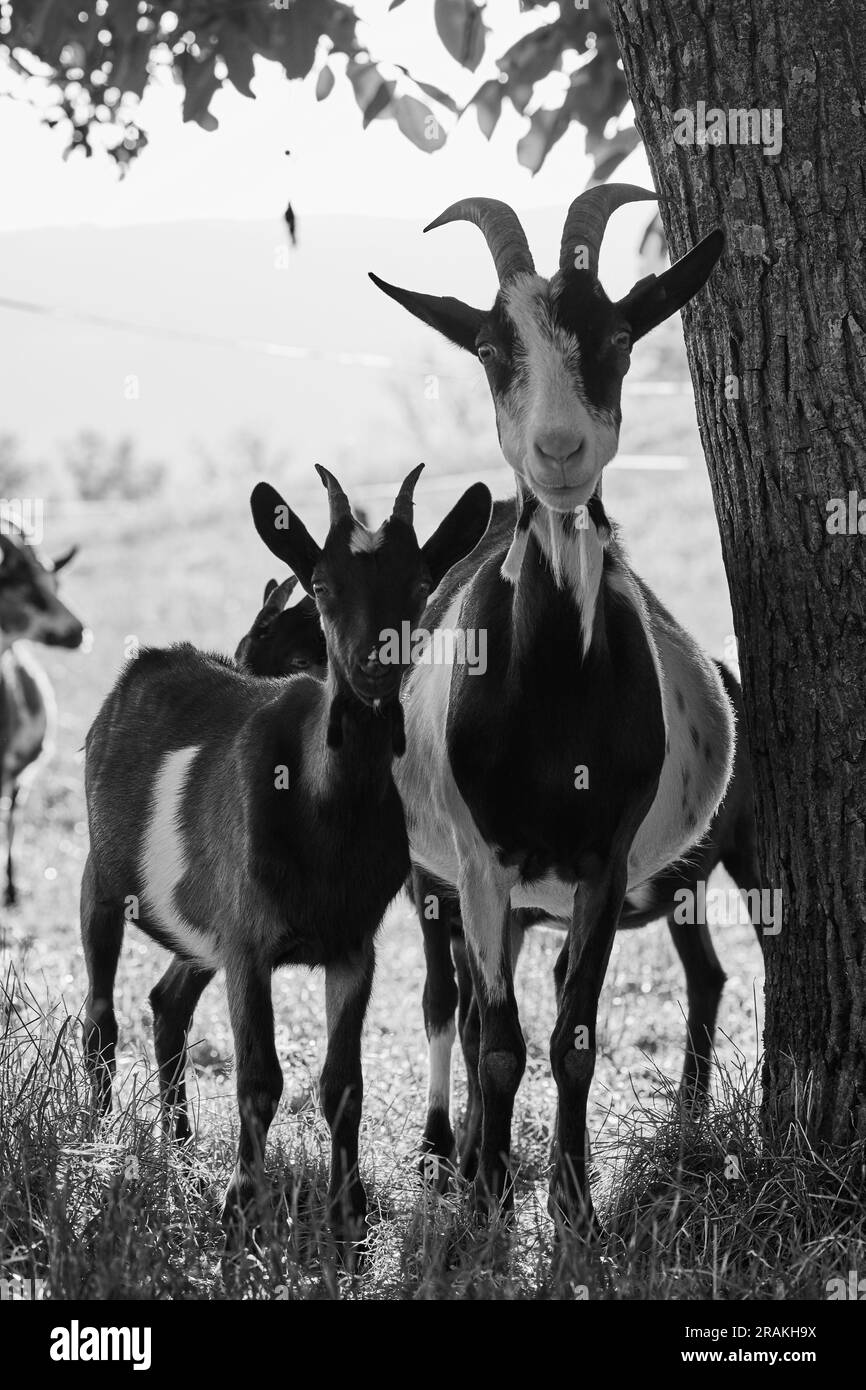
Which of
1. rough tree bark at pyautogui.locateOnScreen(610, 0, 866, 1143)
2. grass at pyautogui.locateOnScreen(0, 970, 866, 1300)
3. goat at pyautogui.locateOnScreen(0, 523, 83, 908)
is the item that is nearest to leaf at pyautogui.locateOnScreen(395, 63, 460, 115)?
rough tree bark at pyautogui.locateOnScreen(610, 0, 866, 1143)

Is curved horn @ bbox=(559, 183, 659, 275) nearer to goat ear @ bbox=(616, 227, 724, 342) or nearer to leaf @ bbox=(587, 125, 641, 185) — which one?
goat ear @ bbox=(616, 227, 724, 342)

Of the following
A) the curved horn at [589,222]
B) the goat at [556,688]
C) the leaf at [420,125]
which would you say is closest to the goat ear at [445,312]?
the goat at [556,688]

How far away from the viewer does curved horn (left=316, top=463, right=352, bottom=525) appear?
3.63 metres

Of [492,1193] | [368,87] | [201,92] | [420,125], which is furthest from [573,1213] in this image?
[201,92]

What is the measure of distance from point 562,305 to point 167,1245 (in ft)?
7.62

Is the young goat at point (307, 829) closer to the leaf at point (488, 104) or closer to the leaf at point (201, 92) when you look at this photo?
the leaf at point (488, 104)

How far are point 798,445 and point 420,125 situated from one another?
2334 millimetres

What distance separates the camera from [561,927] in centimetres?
495

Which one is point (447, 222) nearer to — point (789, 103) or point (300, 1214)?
point (789, 103)

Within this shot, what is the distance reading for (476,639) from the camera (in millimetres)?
3844

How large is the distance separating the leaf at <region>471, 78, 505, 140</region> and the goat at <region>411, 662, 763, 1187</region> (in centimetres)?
213

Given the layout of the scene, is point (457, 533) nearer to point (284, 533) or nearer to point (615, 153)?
point (284, 533)

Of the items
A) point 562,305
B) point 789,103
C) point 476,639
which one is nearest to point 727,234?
point 789,103
